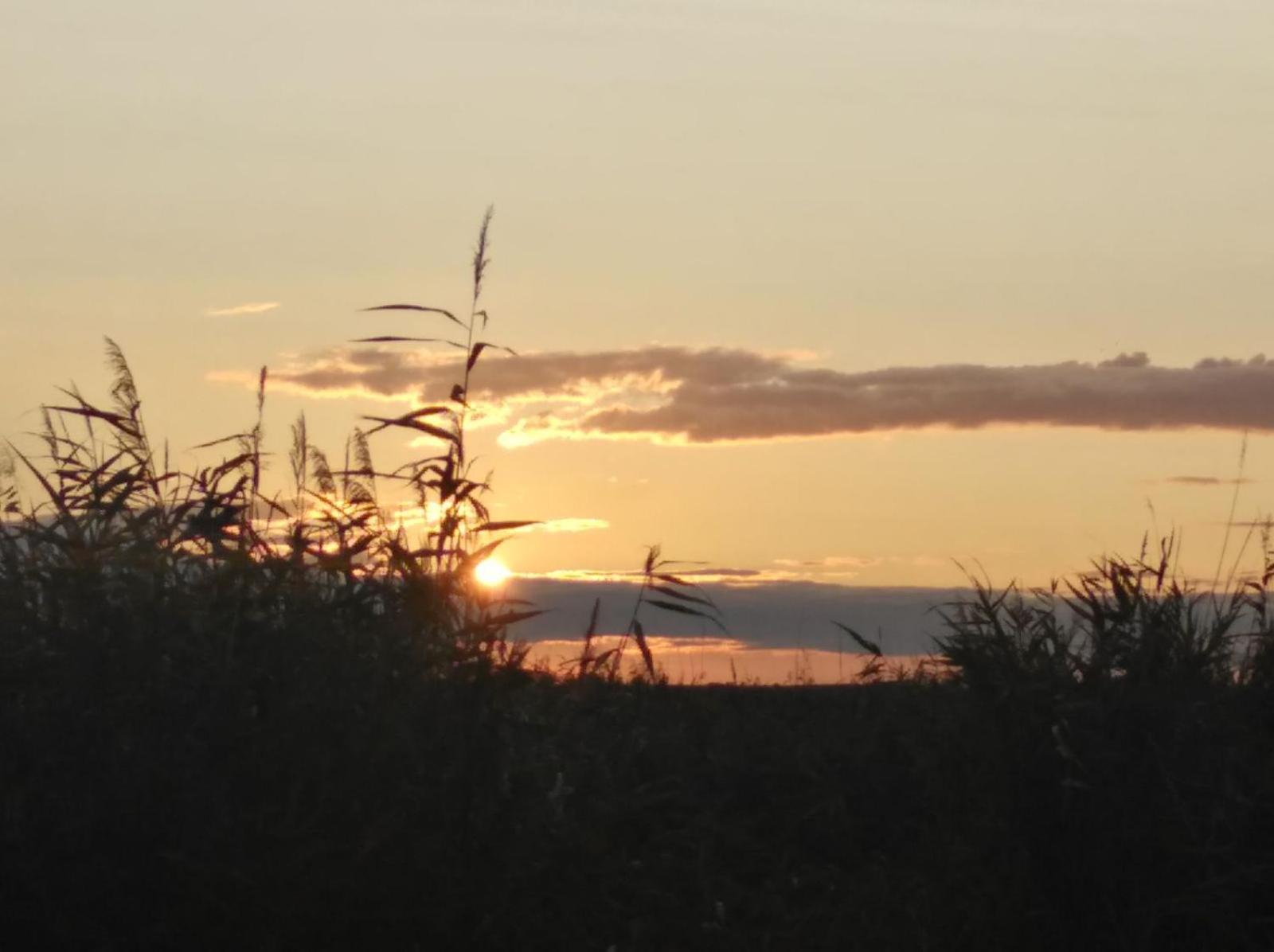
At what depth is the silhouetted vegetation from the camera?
4965mm

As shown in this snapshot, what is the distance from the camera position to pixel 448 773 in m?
5.21

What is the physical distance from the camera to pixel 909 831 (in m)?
6.73

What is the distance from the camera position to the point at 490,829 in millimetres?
5180

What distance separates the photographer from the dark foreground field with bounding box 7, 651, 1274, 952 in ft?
16.2

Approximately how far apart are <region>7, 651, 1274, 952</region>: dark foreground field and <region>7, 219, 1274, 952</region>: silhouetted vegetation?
1cm

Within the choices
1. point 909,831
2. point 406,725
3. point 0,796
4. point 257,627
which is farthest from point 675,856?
point 0,796

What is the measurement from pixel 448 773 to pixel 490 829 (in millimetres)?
234

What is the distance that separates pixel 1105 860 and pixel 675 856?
1.76 metres

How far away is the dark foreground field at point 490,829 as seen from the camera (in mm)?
4949

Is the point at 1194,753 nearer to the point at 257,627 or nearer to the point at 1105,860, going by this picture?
the point at 1105,860

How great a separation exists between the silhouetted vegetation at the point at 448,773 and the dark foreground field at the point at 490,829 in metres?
0.01

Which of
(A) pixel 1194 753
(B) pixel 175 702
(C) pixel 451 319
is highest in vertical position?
(C) pixel 451 319

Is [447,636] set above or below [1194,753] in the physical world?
above

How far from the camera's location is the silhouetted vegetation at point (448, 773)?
16.3ft
